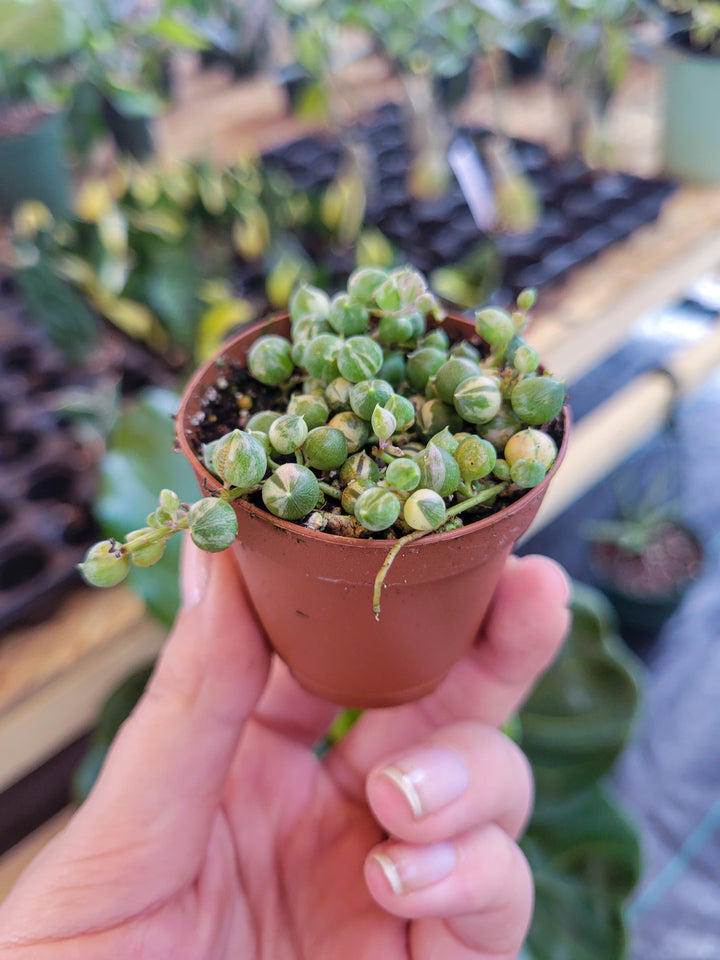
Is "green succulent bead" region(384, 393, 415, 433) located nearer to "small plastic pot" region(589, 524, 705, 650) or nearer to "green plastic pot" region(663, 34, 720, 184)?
"small plastic pot" region(589, 524, 705, 650)

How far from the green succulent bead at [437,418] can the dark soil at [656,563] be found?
81 cm

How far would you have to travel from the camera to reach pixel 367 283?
38 cm

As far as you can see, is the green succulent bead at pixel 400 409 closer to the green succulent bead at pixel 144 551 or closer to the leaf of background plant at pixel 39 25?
the green succulent bead at pixel 144 551

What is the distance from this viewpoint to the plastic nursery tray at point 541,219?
3.47 ft

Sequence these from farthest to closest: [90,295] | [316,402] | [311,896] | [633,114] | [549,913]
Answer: [633,114], [90,295], [549,913], [311,896], [316,402]

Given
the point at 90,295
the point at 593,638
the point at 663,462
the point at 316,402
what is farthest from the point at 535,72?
the point at 316,402

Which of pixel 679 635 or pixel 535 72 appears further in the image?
pixel 535 72

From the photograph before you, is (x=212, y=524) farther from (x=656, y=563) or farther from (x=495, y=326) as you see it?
(x=656, y=563)

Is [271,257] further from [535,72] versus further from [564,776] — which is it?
[535,72]

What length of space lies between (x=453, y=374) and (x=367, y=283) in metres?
0.07

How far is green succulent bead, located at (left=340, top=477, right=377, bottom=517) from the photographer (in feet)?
1.07

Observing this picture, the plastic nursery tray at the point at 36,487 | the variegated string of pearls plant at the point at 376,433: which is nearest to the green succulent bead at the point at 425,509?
the variegated string of pearls plant at the point at 376,433

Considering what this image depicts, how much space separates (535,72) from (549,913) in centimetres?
177

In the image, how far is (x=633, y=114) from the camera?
5.18 feet
